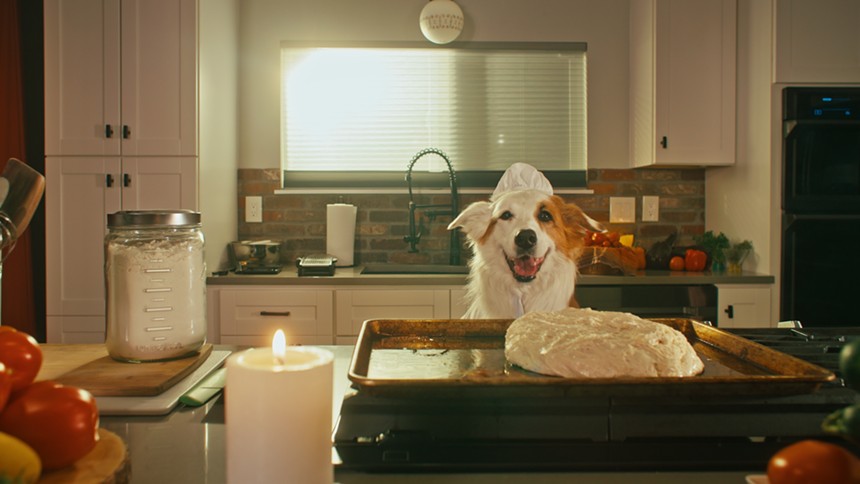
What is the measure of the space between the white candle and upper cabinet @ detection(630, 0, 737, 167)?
10.1ft

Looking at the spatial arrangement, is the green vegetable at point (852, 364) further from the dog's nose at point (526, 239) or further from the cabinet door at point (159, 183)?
the cabinet door at point (159, 183)

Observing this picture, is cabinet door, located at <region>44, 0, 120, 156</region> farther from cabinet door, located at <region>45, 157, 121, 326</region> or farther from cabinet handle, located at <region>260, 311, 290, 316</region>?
cabinet handle, located at <region>260, 311, 290, 316</region>

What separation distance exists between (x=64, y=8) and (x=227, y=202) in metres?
1.18

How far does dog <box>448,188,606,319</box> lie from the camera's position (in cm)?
195

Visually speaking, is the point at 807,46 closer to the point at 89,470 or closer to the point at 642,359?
the point at 642,359

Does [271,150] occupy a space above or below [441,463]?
above

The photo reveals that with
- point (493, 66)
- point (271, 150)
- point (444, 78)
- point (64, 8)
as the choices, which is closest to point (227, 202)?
point (271, 150)

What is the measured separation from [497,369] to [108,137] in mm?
2692

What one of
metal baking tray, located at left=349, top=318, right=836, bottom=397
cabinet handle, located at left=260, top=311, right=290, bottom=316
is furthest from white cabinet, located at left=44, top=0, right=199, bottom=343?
metal baking tray, located at left=349, top=318, right=836, bottom=397

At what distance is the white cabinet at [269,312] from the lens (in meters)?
2.99

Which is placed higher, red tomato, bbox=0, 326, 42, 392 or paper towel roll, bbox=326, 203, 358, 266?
paper towel roll, bbox=326, 203, 358, 266

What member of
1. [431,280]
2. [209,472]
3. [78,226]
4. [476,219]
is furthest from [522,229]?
[78,226]

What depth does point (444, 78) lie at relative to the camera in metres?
3.62

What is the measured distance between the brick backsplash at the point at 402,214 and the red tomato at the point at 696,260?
395 millimetres
